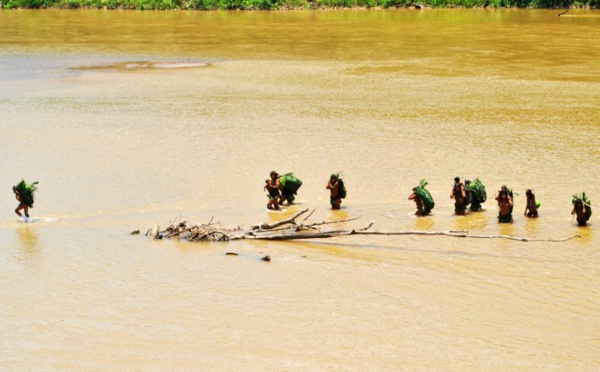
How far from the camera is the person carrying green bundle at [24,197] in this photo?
588 inches

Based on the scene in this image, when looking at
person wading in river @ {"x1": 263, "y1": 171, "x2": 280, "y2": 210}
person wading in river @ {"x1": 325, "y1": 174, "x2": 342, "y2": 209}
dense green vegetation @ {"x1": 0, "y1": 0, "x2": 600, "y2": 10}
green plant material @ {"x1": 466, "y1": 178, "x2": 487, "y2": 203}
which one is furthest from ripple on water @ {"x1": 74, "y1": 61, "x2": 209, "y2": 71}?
dense green vegetation @ {"x1": 0, "y1": 0, "x2": 600, "y2": 10}

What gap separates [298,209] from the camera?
15688mm

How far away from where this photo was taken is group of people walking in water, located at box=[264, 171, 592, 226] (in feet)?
46.6

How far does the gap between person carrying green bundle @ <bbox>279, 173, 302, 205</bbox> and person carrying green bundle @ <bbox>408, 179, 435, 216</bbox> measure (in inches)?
81.7

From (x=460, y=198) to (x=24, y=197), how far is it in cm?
709

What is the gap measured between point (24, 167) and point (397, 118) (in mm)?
9866

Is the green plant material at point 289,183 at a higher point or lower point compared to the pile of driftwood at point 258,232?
higher

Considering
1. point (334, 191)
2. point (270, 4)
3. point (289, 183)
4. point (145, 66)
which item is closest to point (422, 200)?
point (334, 191)

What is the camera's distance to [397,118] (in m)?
24.4

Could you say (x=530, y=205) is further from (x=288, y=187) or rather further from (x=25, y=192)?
(x=25, y=192)

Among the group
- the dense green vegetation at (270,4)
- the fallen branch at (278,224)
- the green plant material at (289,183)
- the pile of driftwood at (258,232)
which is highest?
the dense green vegetation at (270,4)

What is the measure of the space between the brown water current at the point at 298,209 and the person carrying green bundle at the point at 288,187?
0.24 metres

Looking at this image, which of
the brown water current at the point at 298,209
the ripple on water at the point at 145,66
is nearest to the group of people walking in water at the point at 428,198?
the brown water current at the point at 298,209

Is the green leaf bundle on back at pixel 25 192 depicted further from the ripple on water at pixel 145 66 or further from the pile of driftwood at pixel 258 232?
A: the ripple on water at pixel 145 66
